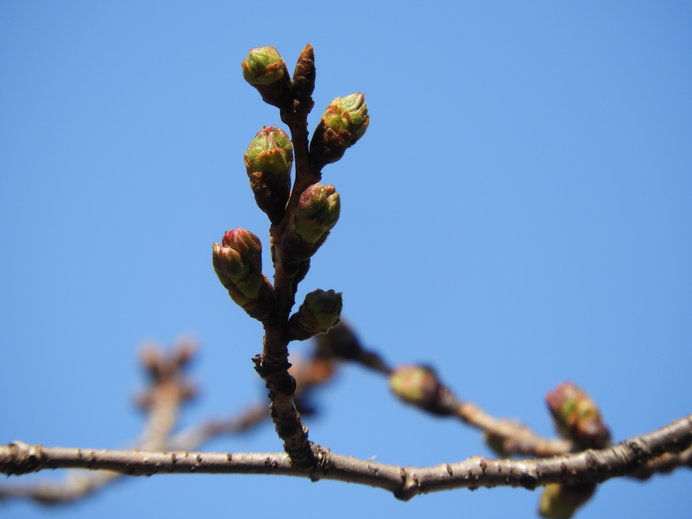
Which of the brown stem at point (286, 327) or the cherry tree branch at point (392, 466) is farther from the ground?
the brown stem at point (286, 327)

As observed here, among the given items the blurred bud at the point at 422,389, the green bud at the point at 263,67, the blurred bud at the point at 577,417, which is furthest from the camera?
the blurred bud at the point at 422,389

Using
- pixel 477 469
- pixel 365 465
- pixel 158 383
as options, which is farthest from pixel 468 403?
pixel 158 383

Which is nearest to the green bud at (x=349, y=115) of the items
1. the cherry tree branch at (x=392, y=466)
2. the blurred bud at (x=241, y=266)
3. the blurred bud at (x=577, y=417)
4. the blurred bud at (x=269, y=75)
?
the blurred bud at (x=269, y=75)

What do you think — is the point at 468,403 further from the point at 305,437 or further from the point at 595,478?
the point at 305,437

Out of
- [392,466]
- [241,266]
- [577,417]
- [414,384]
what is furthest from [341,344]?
[241,266]

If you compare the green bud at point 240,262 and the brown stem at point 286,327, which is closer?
the green bud at point 240,262

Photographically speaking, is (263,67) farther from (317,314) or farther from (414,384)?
(414,384)

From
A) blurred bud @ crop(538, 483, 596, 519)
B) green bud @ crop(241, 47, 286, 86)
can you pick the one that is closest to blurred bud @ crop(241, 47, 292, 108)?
green bud @ crop(241, 47, 286, 86)

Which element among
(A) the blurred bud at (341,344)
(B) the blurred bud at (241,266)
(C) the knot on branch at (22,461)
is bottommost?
(C) the knot on branch at (22,461)

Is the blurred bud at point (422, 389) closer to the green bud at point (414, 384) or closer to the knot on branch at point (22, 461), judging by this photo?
the green bud at point (414, 384)
